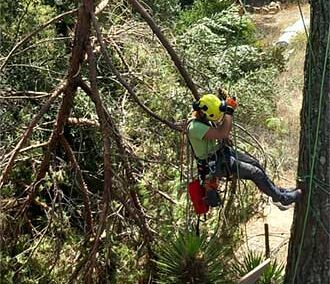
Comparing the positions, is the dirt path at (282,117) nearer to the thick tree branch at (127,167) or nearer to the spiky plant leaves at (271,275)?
the spiky plant leaves at (271,275)

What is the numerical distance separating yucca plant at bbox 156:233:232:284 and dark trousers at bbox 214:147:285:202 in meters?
0.53

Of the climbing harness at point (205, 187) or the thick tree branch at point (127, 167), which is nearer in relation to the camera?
the climbing harness at point (205, 187)

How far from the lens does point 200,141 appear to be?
385cm

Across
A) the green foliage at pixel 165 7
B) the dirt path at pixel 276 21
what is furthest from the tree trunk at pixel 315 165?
the dirt path at pixel 276 21

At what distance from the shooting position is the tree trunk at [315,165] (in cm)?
353

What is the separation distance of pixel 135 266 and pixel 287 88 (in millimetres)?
6085

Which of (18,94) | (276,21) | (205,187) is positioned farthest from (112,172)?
(276,21)

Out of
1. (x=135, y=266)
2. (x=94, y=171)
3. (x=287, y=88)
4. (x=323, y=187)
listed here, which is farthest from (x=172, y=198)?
(x=287, y=88)

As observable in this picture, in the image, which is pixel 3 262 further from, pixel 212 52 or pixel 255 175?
pixel 212 52

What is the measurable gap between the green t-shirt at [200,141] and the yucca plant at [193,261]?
545 mm

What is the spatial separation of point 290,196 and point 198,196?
57 cm

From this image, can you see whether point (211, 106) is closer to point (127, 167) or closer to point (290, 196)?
point (290, 196)

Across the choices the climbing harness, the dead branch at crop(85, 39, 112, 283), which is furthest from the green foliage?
the climbing harness

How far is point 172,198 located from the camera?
203 inches
